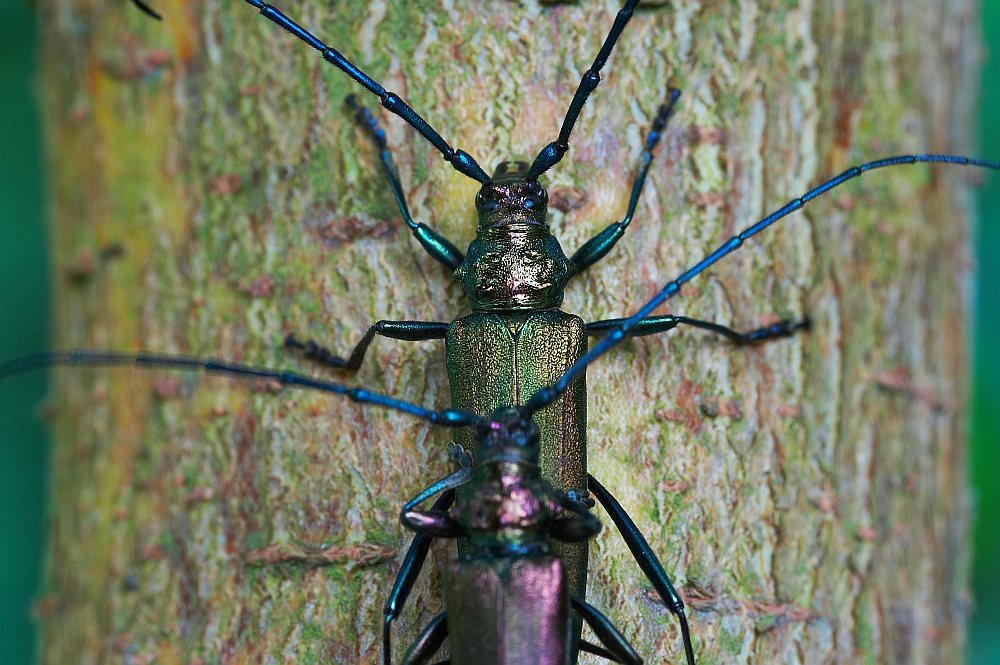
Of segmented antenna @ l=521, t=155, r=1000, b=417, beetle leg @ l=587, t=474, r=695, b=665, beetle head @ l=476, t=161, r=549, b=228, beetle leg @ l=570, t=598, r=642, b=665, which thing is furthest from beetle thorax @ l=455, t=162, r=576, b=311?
beetle leg @ l=570, t=598, r=642, b=665

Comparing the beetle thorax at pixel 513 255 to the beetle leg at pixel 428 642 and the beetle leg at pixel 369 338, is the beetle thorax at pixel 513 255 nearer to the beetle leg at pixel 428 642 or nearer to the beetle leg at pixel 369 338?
the beetle leg at pixel 369 338

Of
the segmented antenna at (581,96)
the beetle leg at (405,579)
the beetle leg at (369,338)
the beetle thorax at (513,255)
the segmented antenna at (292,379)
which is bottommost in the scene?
the beetle leg at (405,579)

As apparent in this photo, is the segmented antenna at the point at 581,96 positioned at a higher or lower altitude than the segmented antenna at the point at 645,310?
higher

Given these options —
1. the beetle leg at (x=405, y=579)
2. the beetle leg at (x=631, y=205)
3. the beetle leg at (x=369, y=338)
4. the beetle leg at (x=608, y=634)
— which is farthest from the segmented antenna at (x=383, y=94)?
the beetle leg at (x=608, y=634)

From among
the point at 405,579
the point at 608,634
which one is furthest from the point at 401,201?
the point at 608,634

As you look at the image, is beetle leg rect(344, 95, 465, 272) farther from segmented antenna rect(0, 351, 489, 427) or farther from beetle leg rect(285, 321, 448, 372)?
segmented antenna rect(0, 351, 489, 427)

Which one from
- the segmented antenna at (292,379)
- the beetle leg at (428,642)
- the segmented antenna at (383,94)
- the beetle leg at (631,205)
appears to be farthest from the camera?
the beetle leg at (631,205)
